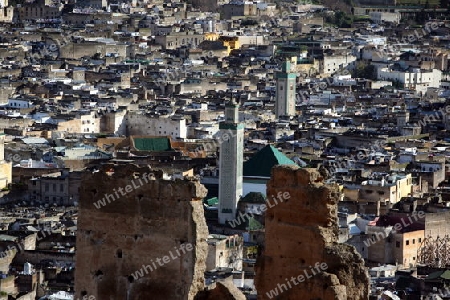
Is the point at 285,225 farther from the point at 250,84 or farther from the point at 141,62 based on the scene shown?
the point at 141,62

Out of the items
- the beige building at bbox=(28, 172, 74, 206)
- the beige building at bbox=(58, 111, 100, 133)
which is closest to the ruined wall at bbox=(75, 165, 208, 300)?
the beige building at bbox=(28, 172, 74, 206)

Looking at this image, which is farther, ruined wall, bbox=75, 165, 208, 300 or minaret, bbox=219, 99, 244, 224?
minaret, bbox=219, 99, 244, 224

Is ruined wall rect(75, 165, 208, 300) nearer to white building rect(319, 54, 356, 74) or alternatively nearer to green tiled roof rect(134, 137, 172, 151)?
green tiled roof rect(134, 137, 172, 151)

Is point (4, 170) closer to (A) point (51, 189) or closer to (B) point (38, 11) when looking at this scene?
(A) point (51, 189)

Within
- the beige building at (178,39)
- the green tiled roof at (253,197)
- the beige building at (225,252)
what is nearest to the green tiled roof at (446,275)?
the beige building at (225,252)

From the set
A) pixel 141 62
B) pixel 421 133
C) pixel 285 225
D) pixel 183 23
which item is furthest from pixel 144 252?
pixel 183 23

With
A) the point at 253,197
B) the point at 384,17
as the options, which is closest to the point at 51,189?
the point at 253,197
